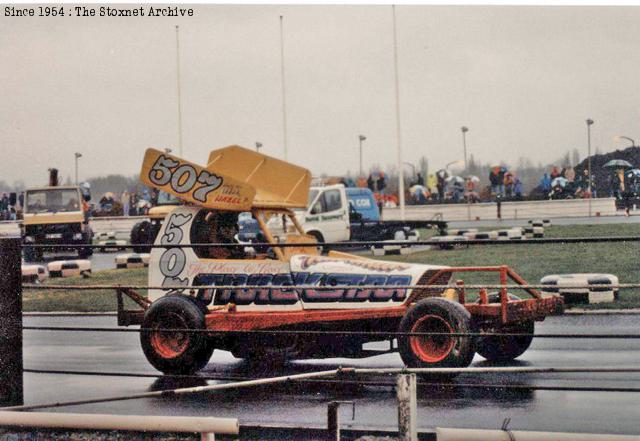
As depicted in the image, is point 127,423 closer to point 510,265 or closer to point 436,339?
point 436,339

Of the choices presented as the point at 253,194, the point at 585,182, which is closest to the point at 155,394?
the point at 253,194

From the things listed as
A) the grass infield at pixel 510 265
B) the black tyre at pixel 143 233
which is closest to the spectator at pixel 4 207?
the grass infield at pixel 510 265

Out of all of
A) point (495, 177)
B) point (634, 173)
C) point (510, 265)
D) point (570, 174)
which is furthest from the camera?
point (495, 177)

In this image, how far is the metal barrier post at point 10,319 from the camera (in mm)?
5844

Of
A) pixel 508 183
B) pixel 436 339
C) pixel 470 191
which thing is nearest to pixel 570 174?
pixel 508 183

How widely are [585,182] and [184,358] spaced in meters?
22.9

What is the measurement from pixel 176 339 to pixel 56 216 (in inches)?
690

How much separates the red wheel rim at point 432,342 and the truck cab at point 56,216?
60.0 ft

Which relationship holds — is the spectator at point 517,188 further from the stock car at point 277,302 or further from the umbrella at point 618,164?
the stock car at point 277,302

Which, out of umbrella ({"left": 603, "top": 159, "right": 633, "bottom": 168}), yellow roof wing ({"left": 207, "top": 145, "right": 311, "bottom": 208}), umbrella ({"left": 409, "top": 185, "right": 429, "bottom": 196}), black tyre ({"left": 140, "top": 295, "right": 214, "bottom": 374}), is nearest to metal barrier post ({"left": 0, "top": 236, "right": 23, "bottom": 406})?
black tyre ({"left": 140, "top": 295, "right": 214, "bottom": 374})

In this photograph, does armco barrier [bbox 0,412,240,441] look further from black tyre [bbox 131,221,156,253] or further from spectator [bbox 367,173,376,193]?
spectator [bbox 367,173,376,193]

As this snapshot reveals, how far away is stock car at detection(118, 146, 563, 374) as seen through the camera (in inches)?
334

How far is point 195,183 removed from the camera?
30.5ft

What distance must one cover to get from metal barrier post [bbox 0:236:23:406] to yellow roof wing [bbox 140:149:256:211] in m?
3.27
